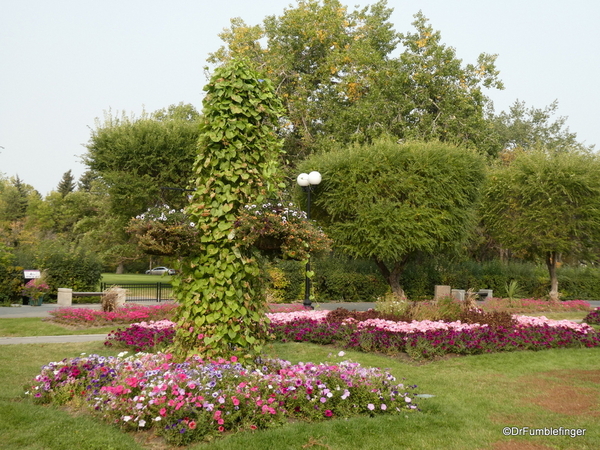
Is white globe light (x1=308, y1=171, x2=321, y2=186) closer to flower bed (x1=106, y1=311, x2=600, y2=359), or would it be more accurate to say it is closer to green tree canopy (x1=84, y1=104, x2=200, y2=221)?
flower bed (x1=106, y1=311, x2=600, y2=359)

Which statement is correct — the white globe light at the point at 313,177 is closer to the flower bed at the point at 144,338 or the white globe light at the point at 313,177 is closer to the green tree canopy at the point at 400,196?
the green tree canopy at the point at 400,196

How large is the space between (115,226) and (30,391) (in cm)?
2859

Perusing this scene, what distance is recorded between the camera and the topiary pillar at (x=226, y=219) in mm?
6363

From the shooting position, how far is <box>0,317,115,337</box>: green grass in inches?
492

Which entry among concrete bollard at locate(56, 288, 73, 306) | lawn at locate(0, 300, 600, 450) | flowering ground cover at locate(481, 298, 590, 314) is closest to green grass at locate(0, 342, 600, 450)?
lawn at locate(0, 300, 600, 450)

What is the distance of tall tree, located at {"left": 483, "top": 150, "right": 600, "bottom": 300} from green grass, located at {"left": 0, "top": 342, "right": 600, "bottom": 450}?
1704cm

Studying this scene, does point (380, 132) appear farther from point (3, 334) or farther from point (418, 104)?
point (3, 334)

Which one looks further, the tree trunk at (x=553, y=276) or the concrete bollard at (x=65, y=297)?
the tree trunk at (x=553, y=276)

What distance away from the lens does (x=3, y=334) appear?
12.3 meters

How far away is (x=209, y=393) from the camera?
5.23 meters

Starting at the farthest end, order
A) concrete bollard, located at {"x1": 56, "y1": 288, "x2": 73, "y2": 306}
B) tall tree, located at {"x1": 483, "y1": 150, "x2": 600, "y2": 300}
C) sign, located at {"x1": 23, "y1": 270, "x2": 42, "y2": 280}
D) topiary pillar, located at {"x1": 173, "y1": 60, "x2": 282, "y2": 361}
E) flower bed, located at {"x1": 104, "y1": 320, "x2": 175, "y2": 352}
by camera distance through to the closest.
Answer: tall tree, located at {"x1": 483, "y1": 150, "x2": 600, "y2": 300} → sign, located at {"x1": 23, "y1": 270, "x2": 42, "y2": 280} → concrete bollard, located at {"x1": 56, "y1": 288, "x2": 73, "y2": 306} → flower bed, located at {"x1": 104, "y1": 320, "x2": 175, "y2": 352} → topiary pillar, located at {"x1": 173, "y1": 60, "x2": 282, "y2": 361}

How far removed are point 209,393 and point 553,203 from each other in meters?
22.4

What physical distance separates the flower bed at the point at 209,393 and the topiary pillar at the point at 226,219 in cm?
39

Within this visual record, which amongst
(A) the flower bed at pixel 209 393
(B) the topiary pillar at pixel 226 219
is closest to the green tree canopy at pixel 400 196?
(B) the topiary pillar at pixel 226 219
